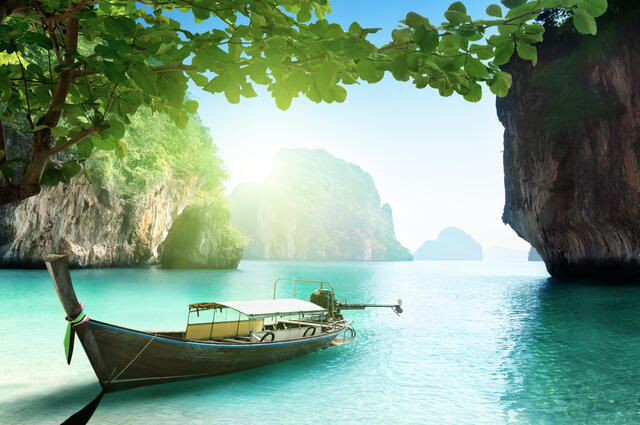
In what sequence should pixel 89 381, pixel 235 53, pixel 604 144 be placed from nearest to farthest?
pixel 235 53 < pixel 89 381 < pixel 604 144

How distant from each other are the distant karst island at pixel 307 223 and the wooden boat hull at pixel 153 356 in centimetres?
14852

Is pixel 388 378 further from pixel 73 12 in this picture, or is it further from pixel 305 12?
pixel 73 12

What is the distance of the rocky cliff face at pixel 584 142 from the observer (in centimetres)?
2422

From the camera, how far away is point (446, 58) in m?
1.75

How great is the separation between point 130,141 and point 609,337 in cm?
3471

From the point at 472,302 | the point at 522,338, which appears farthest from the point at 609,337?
the point at 472,302

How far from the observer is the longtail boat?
7.55 metres

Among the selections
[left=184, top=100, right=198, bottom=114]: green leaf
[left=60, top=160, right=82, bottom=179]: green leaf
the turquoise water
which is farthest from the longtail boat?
[left=184, top=100, right=198, bottom=114]: green leaf

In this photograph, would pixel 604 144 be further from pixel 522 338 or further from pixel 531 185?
pixel 522 338

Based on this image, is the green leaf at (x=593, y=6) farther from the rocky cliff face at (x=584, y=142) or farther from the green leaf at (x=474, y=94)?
the rocky cliff face at (x=584, y=142)

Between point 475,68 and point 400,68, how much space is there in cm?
36

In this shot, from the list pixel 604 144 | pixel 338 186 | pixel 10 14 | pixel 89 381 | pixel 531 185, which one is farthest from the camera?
pixel 338 186

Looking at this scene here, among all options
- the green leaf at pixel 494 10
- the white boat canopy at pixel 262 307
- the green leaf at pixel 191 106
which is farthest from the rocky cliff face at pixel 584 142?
the green leaf at pixel 191 106

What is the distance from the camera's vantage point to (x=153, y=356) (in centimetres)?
882
